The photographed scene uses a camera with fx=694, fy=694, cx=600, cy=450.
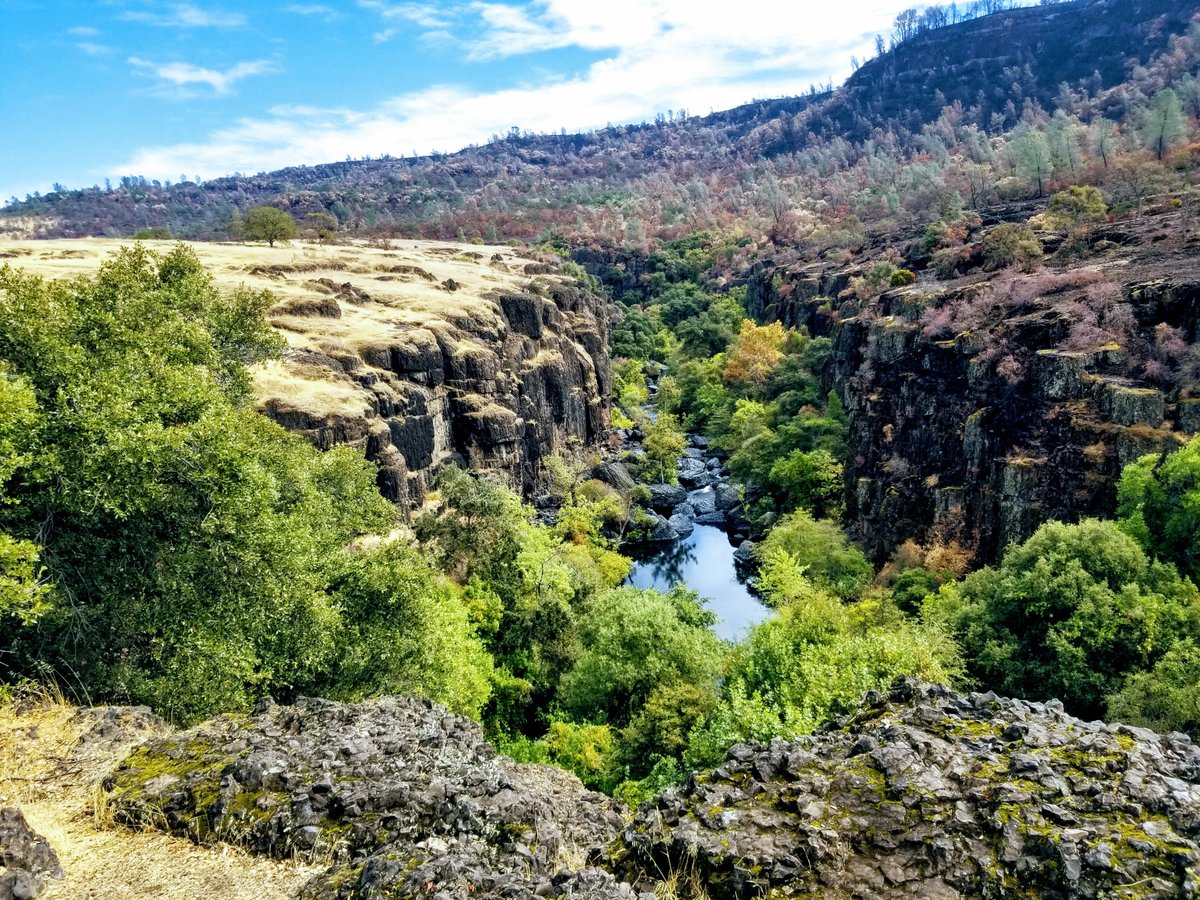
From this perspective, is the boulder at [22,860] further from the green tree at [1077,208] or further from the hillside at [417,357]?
the green tree at [1077,208]

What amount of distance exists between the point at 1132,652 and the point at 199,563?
3053 cm

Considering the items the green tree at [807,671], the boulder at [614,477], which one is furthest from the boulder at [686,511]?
the green tree at [807,671]

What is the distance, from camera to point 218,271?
66.4 metres

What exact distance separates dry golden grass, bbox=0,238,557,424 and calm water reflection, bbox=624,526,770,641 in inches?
949

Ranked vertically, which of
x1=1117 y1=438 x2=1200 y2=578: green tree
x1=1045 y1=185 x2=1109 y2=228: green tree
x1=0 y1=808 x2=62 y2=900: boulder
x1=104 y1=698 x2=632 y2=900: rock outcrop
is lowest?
x1=1117 y1=438 x2=1200 y2=578: green tree

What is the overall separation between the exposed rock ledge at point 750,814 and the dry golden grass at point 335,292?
2783 cm

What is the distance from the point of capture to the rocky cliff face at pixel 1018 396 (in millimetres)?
34406

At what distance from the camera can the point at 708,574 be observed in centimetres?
5531

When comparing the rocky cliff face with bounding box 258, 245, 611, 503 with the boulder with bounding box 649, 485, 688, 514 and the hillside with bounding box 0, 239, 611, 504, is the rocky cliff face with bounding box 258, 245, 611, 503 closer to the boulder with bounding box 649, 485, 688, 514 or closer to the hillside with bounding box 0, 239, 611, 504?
the hillside with bounding box 0, 239, 611, 504

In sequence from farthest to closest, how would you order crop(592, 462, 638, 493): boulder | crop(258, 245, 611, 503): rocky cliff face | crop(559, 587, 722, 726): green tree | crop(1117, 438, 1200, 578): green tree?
crop(592, 462, 638, 493): boulder → crop(258, 245, 611, 503): rocky cliff face → crop(1117, 438, 1200, 578): green tree → crop(559, 587, 722, 726): green tree

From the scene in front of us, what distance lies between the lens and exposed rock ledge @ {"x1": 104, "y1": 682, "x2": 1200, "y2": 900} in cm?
967

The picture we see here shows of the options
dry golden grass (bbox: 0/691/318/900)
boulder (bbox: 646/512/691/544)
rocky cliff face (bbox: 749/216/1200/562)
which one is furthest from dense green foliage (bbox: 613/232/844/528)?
dry golden grass (bbox: 0/691/318/900)

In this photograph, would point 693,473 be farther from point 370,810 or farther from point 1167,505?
point 370,810

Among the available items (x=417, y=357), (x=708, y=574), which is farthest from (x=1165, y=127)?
(x=417, y=357)
